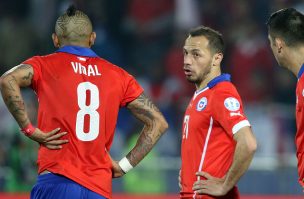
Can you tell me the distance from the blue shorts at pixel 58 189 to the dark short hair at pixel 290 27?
1486 millimetres

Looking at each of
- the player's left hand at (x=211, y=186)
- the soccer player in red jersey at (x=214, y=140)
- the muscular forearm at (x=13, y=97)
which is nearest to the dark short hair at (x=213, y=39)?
the soccer player in red jersey at (x=214, y=140)

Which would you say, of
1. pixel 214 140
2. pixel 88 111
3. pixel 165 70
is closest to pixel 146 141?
pixel 88 111

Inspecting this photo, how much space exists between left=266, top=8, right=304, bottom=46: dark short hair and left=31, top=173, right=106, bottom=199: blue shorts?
1486 millimetres

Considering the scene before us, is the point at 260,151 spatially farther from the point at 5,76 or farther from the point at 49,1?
the point at 5,76

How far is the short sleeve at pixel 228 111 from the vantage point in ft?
16.8

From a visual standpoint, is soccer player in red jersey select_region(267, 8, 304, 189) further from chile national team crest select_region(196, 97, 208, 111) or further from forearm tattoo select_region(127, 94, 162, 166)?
forearm tattoo select_region(127, 94, 162, 166)

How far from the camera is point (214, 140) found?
17.1 ft

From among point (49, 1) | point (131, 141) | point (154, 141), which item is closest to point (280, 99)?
point (131, 141)

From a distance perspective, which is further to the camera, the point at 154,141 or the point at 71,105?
the point at 154,141

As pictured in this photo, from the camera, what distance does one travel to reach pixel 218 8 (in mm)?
13008

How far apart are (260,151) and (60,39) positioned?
557 centimetres

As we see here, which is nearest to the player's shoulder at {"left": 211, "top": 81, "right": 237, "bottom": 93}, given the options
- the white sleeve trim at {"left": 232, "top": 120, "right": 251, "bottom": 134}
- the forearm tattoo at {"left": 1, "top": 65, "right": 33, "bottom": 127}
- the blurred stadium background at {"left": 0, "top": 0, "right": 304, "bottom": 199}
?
the white sleeve trim at {"left": 232, "top": 120, "right": 251, "bottom": 134}

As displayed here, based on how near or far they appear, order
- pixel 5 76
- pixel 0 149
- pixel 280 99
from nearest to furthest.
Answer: pixel 5 76 < pixel 0 149 < pixel 280 99

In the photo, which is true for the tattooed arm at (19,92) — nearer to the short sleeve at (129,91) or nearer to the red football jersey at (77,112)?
the red football jersey at (77,112)
